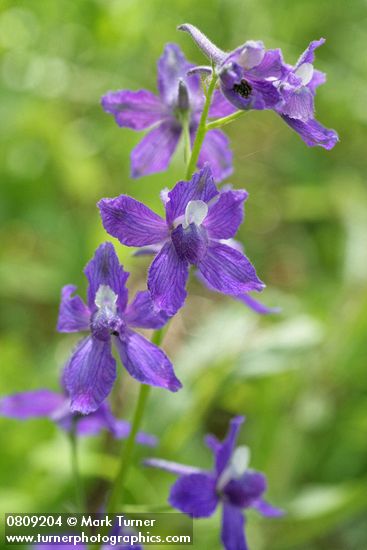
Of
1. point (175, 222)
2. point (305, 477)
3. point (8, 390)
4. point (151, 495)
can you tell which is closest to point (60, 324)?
point (175, 222)

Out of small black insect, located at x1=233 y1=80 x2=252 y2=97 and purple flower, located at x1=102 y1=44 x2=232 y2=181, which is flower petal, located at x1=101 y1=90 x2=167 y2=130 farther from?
small black insect, located at x1=233 y1=80 x2=252 y2=97

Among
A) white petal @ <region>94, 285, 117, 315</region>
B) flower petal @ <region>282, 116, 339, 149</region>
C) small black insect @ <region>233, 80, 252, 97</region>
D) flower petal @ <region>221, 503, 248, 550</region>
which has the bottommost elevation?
flower petal @ <region>221, 503, 248, 550</region>

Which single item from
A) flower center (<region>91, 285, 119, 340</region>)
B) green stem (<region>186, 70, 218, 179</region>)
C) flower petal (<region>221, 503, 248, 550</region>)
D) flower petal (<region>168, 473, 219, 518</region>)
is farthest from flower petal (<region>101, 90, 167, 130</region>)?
flower petal (<region>221, 503, 248, 550</region>)

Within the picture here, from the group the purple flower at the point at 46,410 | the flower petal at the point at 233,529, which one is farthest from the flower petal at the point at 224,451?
the purple flower at the point at 46,410

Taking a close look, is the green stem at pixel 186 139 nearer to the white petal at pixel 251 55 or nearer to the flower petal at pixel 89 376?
the white petal at pixel 251 55

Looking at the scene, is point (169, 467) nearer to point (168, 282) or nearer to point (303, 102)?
point (168, 282)

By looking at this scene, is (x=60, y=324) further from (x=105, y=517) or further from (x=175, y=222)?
(x=105, y=517)

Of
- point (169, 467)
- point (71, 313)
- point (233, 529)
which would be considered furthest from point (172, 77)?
point (233, 529)
